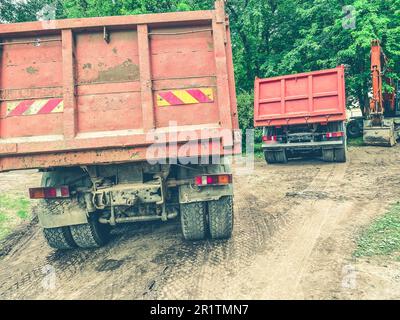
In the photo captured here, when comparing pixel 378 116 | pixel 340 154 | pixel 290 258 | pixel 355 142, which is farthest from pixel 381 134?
pixel 290 258

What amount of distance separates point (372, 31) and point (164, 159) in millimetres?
10624

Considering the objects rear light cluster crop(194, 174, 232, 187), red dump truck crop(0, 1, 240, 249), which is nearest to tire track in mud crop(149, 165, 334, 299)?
rear light cluster crop(194, 174, 232, 187)

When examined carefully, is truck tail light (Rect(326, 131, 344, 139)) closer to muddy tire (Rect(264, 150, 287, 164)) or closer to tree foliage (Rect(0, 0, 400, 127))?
muddy tire (Rect(264, 150, 287, 164))

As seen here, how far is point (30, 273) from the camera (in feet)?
13.3

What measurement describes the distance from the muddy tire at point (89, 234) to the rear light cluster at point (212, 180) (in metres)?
1.48

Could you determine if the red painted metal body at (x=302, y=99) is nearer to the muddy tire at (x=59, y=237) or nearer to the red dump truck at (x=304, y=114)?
the red dump truck at (x=304, y=114)

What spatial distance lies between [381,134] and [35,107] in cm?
1044

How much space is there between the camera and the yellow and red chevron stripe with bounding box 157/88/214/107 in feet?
11.8

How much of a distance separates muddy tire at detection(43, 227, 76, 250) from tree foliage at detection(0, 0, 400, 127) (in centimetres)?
872

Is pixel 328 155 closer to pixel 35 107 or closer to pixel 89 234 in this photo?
pixel 89 234

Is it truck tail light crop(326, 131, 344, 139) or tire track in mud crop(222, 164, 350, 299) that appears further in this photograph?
truck tail light crop(326, 131, 344, 139)

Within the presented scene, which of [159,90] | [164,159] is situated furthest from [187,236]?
[159,90]

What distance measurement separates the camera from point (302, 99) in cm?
886
